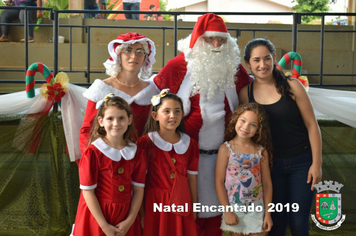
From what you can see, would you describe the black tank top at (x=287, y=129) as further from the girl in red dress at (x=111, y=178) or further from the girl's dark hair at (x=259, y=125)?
the girl in red dress at (x=111, y=178)

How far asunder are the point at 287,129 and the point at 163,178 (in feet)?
2.59

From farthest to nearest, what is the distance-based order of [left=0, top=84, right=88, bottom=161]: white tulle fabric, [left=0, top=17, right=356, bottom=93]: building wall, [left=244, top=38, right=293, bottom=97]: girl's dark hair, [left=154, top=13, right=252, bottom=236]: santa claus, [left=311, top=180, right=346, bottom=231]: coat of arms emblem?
[left=0, top=17, right=356, bottom=93]: building wall → [left=0, top=84, right=88, bottom=161]: white tulle fabric → [left=311, top=180, right=346, bottom=231]: coat of arms emblem → [left=154, top=13, right=252, bottom=236]: santa claus → [left=244, top=38, right=293, bottom=97]: girl's dark hair

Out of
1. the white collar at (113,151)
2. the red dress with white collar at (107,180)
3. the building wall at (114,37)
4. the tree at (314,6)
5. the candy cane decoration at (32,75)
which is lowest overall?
the red dress with white collar at (107,180)

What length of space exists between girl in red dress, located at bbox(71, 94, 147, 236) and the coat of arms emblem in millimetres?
1285

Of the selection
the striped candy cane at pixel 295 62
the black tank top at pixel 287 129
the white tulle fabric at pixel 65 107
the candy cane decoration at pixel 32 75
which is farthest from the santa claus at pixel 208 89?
the candy cane decoration at pixel 32 75

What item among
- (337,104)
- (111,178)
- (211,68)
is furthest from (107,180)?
(337,104)

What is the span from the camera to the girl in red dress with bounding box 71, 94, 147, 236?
2.15 m

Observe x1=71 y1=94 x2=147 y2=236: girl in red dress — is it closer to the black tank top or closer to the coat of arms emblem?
the black tank top

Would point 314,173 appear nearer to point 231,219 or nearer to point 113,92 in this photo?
point 231,219

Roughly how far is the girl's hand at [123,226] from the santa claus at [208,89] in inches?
20.4

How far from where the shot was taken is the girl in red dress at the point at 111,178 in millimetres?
2152

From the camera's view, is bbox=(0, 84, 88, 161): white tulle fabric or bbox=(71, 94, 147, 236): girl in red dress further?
bbox=(0, 84, 88, 161): white tulle fabric

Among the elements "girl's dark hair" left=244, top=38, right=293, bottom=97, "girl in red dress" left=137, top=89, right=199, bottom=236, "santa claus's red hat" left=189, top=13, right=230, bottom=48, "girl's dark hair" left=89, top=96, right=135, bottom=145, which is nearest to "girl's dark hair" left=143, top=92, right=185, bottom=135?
"girl in red dress" left=137, top=89, right=199, bottom=236

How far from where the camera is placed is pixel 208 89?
2.48 m
